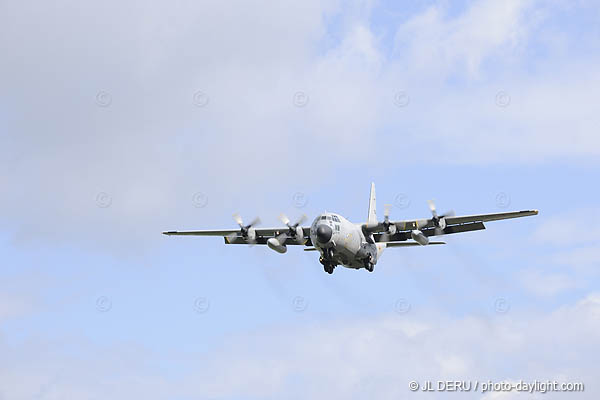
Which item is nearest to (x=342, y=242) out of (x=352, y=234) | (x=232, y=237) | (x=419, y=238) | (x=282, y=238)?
(x=352, y=234)

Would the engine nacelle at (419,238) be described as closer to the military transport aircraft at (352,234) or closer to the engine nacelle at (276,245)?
the military transport aircraft at (352,234)

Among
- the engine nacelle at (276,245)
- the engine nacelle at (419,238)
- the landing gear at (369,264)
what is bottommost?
the landing gear at (369,264)

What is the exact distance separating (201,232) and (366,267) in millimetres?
13552

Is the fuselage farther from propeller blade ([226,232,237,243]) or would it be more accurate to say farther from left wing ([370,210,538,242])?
propeller blade ([226,232,237,243])

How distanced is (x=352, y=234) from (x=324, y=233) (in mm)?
3391

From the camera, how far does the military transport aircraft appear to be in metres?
52.9

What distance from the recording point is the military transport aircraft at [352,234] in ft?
174

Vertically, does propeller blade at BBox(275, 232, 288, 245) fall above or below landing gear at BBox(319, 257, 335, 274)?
above

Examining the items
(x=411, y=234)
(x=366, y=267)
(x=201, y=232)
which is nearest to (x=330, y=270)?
(x=366, y=267)

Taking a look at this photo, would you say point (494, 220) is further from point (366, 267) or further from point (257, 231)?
point (257, 231)

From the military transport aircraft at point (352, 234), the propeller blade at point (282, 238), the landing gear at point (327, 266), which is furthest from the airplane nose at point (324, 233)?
the propeller blade at point (282, 238)

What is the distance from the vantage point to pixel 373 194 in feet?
226

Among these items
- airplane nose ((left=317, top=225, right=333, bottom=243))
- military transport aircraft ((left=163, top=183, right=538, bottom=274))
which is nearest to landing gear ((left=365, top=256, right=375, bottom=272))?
military transport aircraft ((left=163, top=183, right=538, bottom=274))

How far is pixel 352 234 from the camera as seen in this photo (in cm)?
5431
